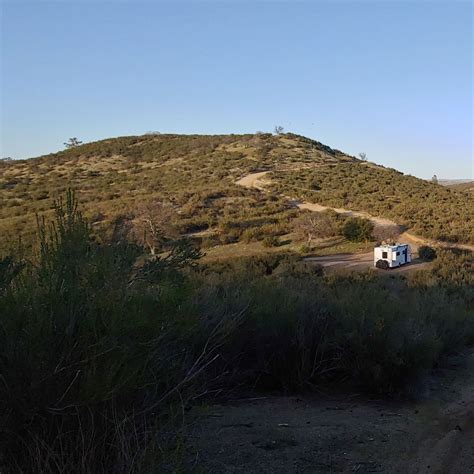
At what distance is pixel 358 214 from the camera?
39.1m

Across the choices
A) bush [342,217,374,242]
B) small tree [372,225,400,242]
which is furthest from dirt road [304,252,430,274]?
small tree [372,225,400,242]

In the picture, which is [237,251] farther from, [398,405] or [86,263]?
[86,263]

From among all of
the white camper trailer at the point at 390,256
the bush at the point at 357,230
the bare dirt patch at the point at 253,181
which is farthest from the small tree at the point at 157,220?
the bare dirt patch at the point at 253,181

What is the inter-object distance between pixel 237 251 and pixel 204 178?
28149 millimetres

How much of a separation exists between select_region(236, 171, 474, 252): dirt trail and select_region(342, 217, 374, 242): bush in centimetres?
207

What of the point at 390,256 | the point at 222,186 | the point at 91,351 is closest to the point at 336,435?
the point at 91,351

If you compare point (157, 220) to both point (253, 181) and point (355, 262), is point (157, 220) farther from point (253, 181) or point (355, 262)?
point (253, 181)

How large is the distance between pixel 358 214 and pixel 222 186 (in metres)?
15.0

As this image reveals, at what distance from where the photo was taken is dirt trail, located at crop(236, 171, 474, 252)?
1225 inches

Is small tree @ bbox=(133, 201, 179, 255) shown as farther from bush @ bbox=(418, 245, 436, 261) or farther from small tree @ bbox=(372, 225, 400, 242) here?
bush @ bbox=(418, 245, 436, 261)

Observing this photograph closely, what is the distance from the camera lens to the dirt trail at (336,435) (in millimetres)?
5410

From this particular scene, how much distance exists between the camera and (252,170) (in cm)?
6041

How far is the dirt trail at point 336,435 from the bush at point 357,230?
Result: 24479 mm

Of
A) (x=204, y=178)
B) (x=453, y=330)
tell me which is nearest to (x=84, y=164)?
(x=204, y=178)
